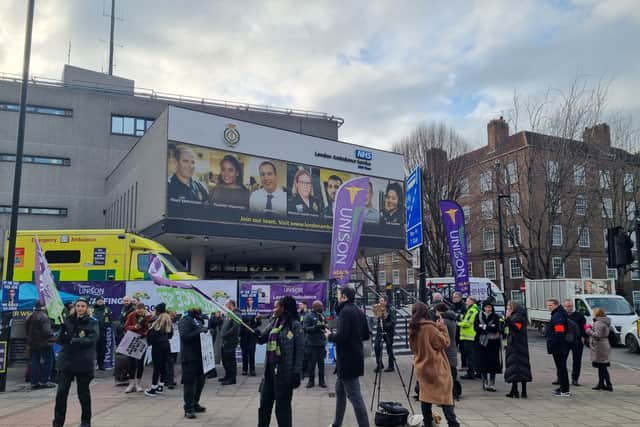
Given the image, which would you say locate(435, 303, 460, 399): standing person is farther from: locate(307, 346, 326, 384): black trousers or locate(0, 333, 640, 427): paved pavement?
locate(307, 346, 326, 384): black trousers

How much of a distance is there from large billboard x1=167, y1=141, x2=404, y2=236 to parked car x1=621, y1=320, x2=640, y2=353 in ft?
45.4

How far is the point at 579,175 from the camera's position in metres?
29.0

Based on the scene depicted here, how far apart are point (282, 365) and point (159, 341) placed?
4.78m

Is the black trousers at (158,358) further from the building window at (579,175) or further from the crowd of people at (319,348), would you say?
the building window at (579,175)

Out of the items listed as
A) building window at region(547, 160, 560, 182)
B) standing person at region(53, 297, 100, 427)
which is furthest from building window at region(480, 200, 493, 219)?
standing person at region(53, 297, 100, 427)

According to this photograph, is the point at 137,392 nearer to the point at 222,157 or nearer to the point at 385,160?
the point at 222,157

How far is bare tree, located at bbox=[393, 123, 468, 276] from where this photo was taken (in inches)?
1348

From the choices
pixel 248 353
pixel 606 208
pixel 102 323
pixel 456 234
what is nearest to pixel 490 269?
pixel 606 208

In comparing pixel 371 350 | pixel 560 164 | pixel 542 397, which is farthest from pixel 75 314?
pixel 560 164

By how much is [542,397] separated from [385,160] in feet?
73.3

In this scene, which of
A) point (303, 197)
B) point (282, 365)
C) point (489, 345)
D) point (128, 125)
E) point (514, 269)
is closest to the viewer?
point (282, 365)

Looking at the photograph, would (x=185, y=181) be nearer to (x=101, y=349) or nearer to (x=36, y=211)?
(x=101, y=349)

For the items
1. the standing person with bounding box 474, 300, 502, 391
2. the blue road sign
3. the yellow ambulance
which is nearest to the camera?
the standing person with bounding box 474, 300, 502, 391

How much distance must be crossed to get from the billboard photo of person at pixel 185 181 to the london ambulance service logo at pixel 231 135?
1.96m
